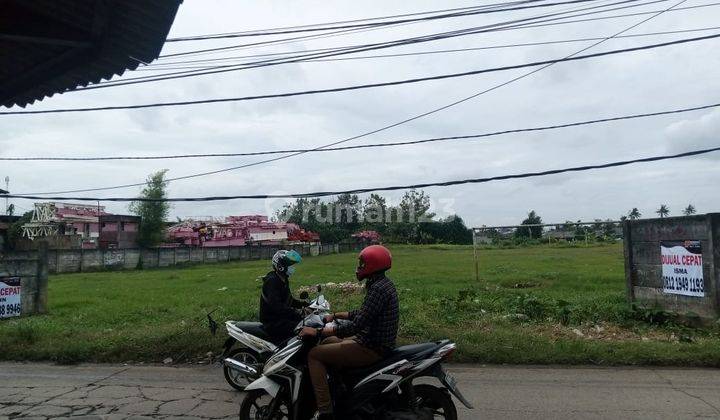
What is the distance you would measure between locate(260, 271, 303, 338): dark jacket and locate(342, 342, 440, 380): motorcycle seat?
2.06 m

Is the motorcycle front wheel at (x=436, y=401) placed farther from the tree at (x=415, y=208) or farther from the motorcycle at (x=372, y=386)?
the tree at (x=415, y=208)

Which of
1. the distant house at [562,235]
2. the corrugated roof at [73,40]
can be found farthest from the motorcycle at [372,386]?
the distant house at [562,235]

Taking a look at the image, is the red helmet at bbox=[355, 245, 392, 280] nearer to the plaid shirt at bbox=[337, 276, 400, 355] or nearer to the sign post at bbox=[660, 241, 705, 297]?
the plaid shirt at bbox=[337, 276, 400, 355]

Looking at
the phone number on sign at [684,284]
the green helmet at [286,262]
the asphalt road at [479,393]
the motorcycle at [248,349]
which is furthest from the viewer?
the phone number on sign at [684,284]

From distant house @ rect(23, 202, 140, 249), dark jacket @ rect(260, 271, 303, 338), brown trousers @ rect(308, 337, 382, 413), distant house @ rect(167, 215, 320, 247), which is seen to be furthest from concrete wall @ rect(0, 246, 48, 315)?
distant house @ rect(167, 215, 320, 247)

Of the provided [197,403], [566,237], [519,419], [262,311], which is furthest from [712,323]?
[566,237]

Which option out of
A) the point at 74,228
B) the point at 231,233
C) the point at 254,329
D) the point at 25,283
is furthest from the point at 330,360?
the point at 74,228

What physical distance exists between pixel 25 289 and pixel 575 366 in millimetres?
12804

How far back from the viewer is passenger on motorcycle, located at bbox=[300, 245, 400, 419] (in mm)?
4793

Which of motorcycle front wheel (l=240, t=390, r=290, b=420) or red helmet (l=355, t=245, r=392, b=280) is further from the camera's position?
motorcycle front wheel (l=240, t=390, r=290, b=420)

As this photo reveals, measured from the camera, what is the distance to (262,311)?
6984 millimetres

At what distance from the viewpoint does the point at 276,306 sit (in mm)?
6820

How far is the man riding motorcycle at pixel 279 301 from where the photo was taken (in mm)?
6816

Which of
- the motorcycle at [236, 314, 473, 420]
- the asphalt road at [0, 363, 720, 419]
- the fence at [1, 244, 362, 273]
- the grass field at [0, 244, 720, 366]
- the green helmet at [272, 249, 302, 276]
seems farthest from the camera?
the fence at [1, 244, 362, 273]
